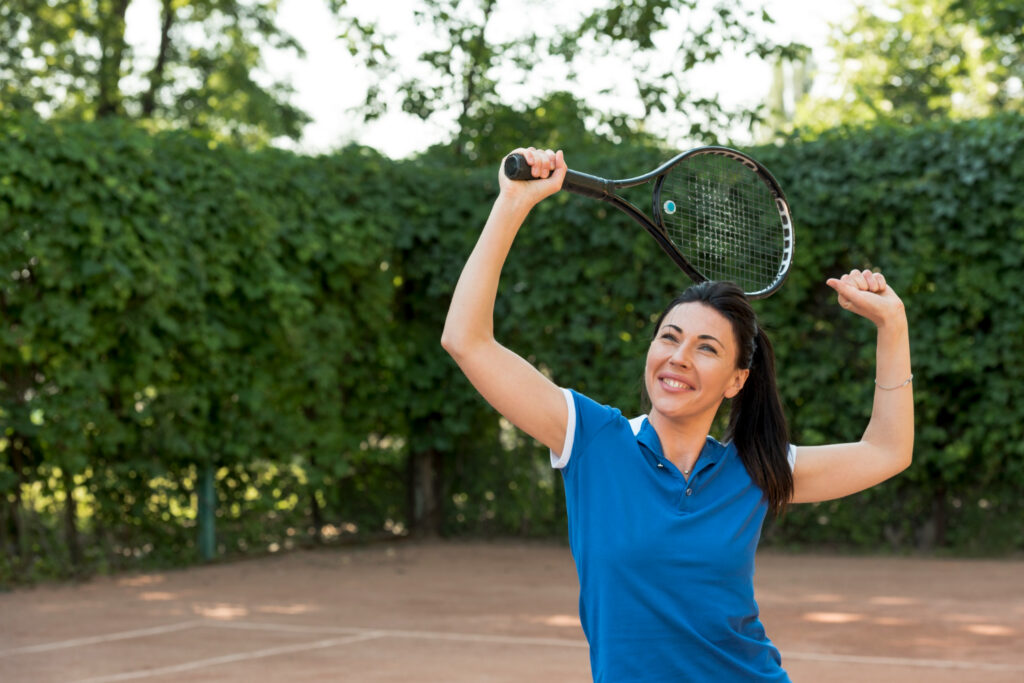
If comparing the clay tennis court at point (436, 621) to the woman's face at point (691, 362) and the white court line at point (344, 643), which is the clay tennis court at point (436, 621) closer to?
the white court line at point (344, 643)

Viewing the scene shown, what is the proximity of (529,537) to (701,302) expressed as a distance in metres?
9.59

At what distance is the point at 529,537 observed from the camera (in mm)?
11789

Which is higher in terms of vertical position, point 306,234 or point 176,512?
Answer: point 306,234

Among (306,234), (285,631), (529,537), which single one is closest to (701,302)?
(285,631)

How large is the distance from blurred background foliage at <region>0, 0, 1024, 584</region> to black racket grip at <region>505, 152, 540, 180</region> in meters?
6.98

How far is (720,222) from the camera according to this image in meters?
3.46

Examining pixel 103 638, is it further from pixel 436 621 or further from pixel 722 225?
pixel 722 225

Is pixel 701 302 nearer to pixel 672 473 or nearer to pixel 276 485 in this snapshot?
pixel 672 473

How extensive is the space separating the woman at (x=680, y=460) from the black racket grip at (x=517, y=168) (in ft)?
0.04

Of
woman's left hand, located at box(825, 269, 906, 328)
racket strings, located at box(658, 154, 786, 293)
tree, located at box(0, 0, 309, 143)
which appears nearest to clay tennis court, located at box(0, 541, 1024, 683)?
racket strings, located at box(658, 154, 786, 293)

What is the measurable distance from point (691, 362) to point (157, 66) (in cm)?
1752

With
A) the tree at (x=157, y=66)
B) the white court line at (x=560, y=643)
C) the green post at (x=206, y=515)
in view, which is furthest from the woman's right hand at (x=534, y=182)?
the tree at (x=157, y=66)

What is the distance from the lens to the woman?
7.08 feet

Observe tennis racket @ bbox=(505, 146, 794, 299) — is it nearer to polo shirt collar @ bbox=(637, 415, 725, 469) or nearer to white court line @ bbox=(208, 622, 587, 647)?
polo shirt collar @ bbox=(637, 415, 725, 469)
